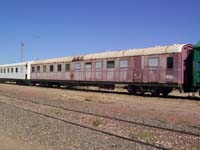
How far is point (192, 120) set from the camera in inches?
538

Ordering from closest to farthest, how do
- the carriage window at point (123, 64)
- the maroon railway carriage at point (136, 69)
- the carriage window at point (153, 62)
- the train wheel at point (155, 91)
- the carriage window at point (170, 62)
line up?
1. the maroon railway carriage at point (136, 69)
2. the carriage window at point (170, 62)
3. the carriage window at point (153, 62)
4. the train wheel at point (155, 91)
5. the carriage window at point (123, 64)

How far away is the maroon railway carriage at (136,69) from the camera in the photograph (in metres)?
22.8

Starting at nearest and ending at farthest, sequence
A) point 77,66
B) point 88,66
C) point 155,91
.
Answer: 1. point 155,91
2. point 88,66
3. point 77,66

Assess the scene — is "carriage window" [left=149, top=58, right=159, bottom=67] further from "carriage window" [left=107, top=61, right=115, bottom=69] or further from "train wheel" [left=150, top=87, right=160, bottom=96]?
"carriage window" [left=107, top=61, right=115, bottom=69]

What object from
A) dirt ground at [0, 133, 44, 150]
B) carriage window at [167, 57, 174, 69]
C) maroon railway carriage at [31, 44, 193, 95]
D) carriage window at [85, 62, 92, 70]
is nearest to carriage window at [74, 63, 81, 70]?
maroon railway carriage at [31, 44, 193, 95]

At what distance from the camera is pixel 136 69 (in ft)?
84.8

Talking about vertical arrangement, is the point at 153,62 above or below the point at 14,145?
above

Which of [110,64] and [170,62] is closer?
[170,62]

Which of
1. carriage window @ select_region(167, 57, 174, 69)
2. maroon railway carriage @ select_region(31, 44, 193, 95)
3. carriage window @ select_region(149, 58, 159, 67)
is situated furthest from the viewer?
carriage window @ select_region(149, 58, 159, 67)

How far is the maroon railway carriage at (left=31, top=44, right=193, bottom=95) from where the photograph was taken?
22797 millimetres

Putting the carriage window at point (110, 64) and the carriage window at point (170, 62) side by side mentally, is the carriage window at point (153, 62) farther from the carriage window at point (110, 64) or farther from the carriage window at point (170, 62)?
the carriage window at point (110, 64)

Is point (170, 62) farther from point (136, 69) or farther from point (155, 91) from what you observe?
point (136, 69)

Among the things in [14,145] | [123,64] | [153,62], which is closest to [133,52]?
[123,64]

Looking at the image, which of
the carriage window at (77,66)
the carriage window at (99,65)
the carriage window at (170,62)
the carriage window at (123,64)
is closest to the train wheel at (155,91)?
the carriage window at (170,62)
